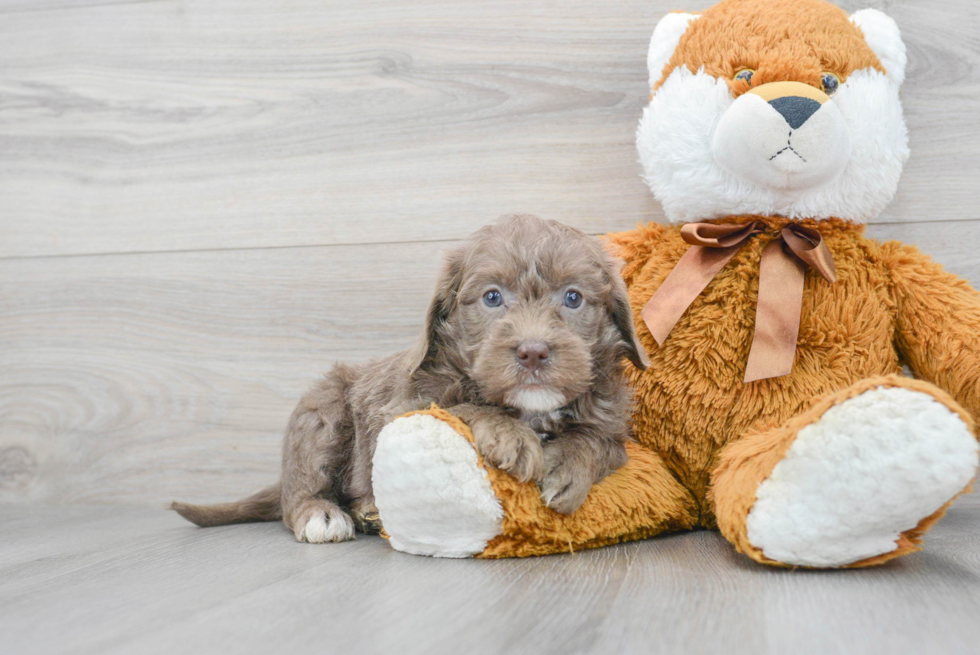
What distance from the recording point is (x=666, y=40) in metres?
1.80

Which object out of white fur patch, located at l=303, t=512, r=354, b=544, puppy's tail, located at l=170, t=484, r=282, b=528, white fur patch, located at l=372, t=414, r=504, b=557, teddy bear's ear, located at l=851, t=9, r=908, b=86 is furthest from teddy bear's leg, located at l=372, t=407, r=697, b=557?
teddy bear's ear, located at l=851, t=9, r=908, b=86

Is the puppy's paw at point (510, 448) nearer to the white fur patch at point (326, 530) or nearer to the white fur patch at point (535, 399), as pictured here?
the white fur patch at point (535, 399)

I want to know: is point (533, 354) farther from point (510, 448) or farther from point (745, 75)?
point (745, 75)

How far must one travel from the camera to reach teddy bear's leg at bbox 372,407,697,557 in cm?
135

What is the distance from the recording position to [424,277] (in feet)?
7.43

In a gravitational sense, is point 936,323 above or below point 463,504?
above

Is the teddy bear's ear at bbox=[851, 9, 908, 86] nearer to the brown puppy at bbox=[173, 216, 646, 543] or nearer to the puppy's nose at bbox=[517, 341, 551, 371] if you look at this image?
the brown puppy at bbox=[173, 216, 646, 543]

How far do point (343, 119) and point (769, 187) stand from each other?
1.27 meters

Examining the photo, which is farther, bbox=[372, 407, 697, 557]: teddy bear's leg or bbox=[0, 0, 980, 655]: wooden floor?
bbox=[0, 0, 980, 655]: wooden floor

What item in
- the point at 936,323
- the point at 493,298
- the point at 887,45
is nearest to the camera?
the point at 493,298

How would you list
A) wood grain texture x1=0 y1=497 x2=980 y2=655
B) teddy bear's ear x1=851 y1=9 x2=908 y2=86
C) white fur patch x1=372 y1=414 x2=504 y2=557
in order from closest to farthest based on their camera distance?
wood grain texture x1=0 y1=497 x2=980 y2=655
white fur patch x1=372 y1=414 x2=504 y2=557
teddy bear's ear x1=851 y1=9 x2=908 y2=86

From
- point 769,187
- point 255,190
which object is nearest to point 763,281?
point 769,187

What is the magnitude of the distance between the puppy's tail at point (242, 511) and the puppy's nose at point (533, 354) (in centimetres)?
94

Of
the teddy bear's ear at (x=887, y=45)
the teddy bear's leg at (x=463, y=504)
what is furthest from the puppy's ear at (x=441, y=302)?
the teddy bear's ear at (x=887, y=45)
